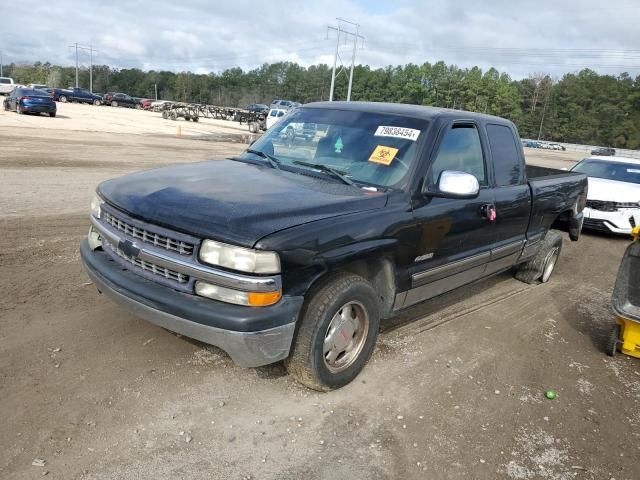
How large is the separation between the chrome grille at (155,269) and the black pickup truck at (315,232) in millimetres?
10

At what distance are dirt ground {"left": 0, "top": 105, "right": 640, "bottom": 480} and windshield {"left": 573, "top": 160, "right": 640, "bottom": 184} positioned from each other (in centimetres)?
644

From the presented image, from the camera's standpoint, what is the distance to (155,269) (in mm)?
3109

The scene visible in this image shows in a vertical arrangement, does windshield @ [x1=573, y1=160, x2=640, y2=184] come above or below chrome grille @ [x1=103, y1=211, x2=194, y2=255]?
above

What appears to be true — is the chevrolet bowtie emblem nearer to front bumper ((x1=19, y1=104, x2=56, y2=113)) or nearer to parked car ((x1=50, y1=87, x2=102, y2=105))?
front bumper ((x1=19, y1=104, x2=56, y2=113))

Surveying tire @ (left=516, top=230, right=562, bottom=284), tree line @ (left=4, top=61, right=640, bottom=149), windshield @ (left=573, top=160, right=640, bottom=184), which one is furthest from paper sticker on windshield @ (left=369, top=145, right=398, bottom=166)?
tree line @ (left=4, top=61, right=640, bottom=149)

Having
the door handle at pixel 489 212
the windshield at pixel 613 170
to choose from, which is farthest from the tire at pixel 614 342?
the windshield at pixel 613 170

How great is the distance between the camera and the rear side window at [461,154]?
4.04 metres

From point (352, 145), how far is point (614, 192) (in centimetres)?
769

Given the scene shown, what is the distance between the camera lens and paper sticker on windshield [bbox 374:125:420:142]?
12.9 feet

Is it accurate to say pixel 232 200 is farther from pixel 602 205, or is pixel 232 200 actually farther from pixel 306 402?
pixel 602 205

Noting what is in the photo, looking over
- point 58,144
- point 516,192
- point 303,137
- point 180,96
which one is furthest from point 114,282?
point 180,96

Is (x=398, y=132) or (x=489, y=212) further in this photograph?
(x=489, y=212)

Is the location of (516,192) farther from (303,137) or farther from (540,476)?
(540,476)

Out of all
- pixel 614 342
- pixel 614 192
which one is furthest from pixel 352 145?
pixel 614 192
